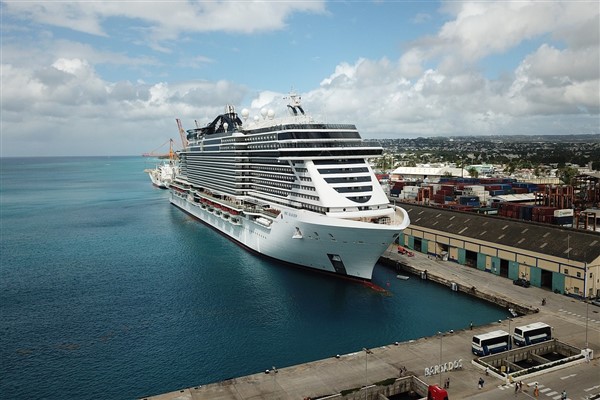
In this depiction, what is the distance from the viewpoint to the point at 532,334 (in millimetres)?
31500

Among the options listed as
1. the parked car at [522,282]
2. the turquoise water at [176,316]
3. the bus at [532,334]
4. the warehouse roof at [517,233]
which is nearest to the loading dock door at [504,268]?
the warehouse roof at [517,233]

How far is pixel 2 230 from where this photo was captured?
85562 millimetres

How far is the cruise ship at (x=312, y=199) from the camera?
4362 cm

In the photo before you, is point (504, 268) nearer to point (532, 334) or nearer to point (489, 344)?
point (532, 334)

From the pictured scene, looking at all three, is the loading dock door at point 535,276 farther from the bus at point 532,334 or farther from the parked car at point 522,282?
the bus at point 532,334

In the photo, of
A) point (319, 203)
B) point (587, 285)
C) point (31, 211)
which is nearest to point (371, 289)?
point (319, 203)

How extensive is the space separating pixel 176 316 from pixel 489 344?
82.6 feet

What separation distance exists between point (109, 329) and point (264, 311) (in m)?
12.8

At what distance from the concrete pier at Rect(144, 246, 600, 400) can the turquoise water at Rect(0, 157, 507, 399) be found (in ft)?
9.89

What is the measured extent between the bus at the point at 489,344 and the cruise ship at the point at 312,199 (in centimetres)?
1289

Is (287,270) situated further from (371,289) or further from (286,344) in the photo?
(286,344)

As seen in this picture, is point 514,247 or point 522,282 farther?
point 514,247

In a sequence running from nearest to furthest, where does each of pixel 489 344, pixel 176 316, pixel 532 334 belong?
pixel 489 344, pixel 532 334, pixel 176 316

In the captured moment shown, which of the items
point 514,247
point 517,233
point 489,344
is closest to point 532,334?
point 489,344
